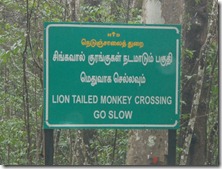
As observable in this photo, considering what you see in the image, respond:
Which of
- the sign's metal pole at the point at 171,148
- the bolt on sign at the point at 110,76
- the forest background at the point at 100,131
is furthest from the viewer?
the forest background at the point at 100,131

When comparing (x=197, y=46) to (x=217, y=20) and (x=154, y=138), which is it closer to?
(x=217, y=20)

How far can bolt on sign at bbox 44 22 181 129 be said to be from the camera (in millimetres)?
4508

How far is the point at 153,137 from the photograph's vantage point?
4742 millimetres

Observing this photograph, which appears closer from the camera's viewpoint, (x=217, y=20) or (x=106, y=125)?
(x=106, y=125)

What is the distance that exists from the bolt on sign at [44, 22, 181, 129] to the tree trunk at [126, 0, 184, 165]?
8.4 inches

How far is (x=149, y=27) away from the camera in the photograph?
462 centimetres

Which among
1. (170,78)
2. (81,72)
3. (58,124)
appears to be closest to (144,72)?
(170,78)

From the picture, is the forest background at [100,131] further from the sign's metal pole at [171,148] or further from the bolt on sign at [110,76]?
the bolt on sign at [110,76]

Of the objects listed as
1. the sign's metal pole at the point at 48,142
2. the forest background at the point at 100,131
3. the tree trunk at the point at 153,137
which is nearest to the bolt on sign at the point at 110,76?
the sign's metal pole at the point at 48,142

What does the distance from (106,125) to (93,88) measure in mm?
342

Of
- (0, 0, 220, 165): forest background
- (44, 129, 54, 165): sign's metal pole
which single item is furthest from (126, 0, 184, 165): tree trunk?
(0, 0, 220, 165): forest background

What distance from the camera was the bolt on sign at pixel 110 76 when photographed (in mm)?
4508

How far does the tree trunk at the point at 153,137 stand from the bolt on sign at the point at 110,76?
21 cm

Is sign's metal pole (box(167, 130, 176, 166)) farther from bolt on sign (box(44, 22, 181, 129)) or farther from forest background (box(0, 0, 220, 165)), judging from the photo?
forest background (box(0, 0, 220, 165))
